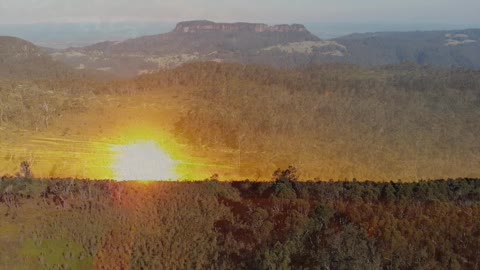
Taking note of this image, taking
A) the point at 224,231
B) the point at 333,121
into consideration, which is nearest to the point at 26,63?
the point at 333,121

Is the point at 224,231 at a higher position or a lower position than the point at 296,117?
higher

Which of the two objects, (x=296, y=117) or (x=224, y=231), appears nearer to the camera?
(x=224, y=231)

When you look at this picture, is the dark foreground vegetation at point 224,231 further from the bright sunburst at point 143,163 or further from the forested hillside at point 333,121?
the forested hillside at point 333,121

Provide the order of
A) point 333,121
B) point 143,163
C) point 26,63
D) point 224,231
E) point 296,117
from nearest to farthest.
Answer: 1. point 224,231
2. point 143,163
3. point 296,117
4. point 333,121
5. point 26,63

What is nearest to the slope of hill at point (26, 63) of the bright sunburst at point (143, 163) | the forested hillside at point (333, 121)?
the forested hillside at point (333, 121)

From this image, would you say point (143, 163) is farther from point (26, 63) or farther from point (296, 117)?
point (26, 63)

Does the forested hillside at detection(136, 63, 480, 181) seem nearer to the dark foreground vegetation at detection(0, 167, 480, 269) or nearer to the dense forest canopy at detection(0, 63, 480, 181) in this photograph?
the dense forest canopy at detection(0, 63, 480, 181)

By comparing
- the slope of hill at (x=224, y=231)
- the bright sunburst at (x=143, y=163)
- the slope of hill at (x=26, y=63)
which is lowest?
the bright sunburst at (x=143, y=163)

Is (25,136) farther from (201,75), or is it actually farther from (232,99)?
(201,75)
